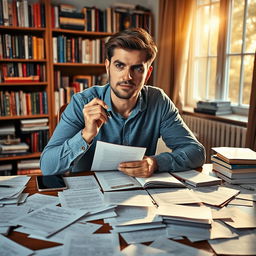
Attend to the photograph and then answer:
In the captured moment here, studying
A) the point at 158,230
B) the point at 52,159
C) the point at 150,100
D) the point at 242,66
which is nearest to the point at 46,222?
the point at 158,230

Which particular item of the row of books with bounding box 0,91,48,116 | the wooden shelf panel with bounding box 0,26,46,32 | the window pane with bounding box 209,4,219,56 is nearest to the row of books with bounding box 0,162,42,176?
the row of books with bounding box 0,91,48,116

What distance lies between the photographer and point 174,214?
35.4 inches

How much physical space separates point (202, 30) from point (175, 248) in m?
2.84

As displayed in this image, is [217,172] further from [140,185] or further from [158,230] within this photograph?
[158,230]

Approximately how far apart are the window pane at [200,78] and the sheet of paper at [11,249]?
2774mm

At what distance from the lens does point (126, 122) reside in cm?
158

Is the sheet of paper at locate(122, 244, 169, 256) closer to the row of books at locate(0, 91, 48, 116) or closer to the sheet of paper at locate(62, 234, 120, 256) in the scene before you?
the sheet of paper at locate(62, 234, 120, 256)

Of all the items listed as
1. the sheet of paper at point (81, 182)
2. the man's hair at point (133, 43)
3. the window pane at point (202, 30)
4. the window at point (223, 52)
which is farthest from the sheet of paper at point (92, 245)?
the window pane at point (202, 30)

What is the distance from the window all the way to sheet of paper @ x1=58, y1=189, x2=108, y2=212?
2.06 metres

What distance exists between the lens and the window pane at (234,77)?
9.25 feet

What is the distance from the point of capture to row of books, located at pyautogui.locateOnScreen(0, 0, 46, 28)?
2.85 meters

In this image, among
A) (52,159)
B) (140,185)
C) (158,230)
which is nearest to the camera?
(158,230)

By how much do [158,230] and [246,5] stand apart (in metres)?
2.43

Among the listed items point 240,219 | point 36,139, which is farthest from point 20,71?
point 240,219
